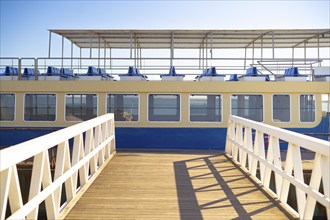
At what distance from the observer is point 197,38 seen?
48.9 ft

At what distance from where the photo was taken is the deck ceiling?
13.6 metres

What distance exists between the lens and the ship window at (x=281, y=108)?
1227 cm

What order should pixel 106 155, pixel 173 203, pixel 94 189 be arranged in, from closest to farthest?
pixel 173 203
pixel 94 189
pixel 106 155

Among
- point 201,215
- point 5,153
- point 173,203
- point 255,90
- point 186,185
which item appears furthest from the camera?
point 255,90

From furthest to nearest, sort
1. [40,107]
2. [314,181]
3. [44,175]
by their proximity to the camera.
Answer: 1. [40,107]
2. [44,175]
3. [314,181]

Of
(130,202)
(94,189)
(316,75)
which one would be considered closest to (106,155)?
(94,189)

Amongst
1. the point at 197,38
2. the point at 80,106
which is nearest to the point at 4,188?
the point at 80,106

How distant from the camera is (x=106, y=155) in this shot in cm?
909

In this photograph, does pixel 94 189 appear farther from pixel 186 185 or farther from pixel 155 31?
pixel 155 31

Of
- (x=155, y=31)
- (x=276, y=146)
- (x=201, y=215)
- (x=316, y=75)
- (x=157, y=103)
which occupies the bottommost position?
(x=201, y=215)

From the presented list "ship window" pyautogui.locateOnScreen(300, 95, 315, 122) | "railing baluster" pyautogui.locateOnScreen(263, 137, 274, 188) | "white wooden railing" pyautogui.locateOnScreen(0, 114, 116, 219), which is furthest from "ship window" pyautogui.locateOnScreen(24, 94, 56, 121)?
"ship window" pyautogui.locateOnScreen(300, 95, 315, 122)

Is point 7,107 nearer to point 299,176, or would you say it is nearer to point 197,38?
point 197,38

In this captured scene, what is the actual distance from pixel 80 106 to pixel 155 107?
2.75 meters

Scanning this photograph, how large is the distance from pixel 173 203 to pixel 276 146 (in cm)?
185
